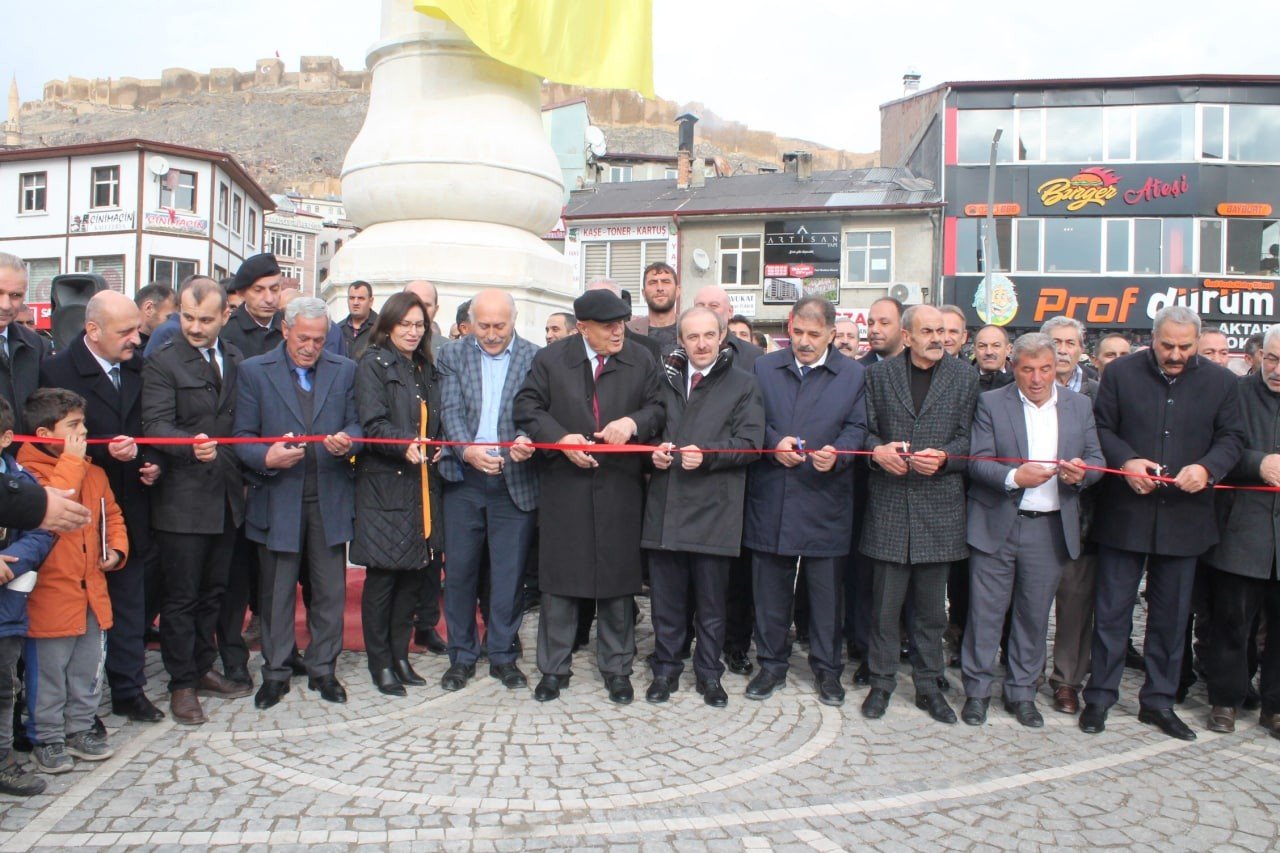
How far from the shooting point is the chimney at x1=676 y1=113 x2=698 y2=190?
3688cm

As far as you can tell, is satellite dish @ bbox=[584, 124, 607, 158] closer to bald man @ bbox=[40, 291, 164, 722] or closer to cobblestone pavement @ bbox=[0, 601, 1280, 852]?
bald man @ bbox=[40, 291, 164, 722]

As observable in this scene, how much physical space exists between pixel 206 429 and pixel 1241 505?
5.12 m

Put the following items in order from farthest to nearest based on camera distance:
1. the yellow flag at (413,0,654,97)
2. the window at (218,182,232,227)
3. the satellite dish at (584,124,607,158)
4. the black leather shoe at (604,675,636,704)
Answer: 1. the satellite dish at (584,124,607,158)
2. the window at (218,182,232,227)
3. the yellow flag at (413,0,654,97)
4. the black leather shoe at (604,675,636,704)

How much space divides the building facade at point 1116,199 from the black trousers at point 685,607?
2594 centimetres

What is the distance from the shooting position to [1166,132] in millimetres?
30078

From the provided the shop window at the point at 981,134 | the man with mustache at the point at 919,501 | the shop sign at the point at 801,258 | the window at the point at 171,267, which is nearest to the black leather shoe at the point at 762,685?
the man with mustache at the point at 919,501

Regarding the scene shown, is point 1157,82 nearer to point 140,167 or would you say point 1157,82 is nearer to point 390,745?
point 390,745

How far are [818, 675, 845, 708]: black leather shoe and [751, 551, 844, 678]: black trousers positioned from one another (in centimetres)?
3

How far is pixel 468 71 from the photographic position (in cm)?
727

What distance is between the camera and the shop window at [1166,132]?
29.9 metres

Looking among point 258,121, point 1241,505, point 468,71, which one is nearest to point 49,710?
point 468,71

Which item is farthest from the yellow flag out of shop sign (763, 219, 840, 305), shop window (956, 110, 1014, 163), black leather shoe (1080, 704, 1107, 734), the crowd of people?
shop window (956, 110, 1014, 163)

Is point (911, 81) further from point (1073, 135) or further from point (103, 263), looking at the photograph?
point (103, 263)

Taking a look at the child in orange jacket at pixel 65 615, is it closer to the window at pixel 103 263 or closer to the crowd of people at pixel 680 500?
the crowd of people at pixel 680 500
